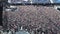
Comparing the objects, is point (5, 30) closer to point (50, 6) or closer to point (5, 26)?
point (5, 26)

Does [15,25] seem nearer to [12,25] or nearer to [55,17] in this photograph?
[12,25]

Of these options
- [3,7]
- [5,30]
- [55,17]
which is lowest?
[5,30]

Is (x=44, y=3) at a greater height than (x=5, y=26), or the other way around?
(x=44, y=3)

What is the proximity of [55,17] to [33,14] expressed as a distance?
32cm

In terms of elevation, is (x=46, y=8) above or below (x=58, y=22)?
above

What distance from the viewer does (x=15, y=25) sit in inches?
92.1

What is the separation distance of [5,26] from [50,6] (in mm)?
728

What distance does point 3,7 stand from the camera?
94.3 inches

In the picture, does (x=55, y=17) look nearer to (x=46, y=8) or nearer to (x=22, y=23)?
(x=46, y=8)

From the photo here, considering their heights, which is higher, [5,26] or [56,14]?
[56,14]

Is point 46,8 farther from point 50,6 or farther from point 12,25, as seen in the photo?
point 12,25

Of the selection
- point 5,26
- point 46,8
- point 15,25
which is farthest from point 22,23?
point 46,8

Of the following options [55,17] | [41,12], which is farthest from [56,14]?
[41,12]

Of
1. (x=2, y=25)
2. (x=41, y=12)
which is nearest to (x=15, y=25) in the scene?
(x=2, y=25)
